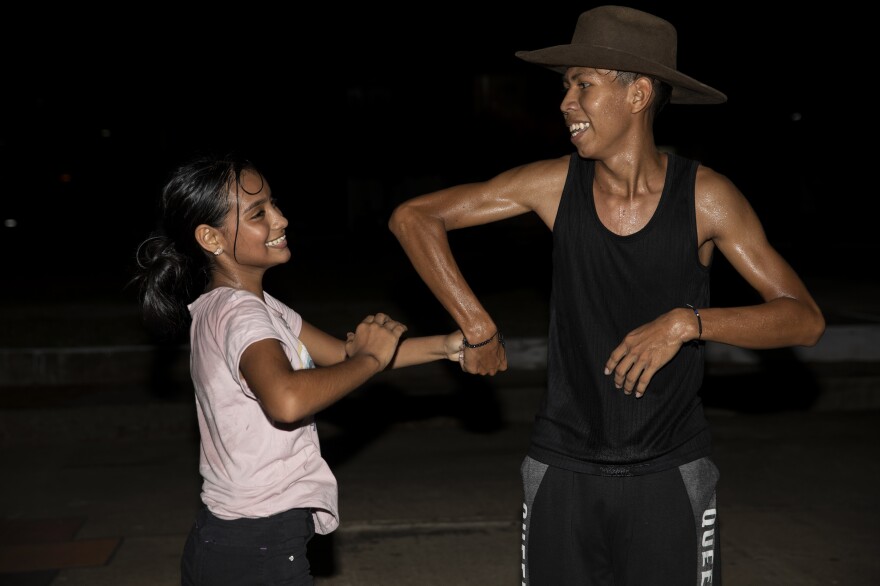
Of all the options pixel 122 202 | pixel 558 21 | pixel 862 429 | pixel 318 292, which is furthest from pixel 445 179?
pixel 862 429

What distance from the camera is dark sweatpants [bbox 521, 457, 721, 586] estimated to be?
2922 mm

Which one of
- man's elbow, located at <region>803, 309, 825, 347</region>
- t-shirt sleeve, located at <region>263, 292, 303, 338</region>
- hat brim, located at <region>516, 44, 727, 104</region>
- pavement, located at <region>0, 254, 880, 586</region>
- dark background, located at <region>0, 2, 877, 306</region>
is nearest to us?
man's elbow, located at <region>803, 309, 825, 347</region>

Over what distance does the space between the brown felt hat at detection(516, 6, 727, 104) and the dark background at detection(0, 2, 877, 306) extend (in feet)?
33.5

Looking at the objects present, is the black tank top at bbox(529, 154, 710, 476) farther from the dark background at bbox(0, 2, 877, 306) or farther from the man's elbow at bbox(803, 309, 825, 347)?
the dark background at bbox(0, 2, 877, 306)

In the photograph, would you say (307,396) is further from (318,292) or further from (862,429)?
(318,292)

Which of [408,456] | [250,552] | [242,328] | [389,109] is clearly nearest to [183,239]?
[242,328]

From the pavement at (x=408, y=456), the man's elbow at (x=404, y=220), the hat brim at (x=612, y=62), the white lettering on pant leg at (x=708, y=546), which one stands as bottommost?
the pavement at (x=408, y=456)

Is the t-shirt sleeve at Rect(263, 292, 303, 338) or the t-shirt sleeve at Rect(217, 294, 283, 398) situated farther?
the t-shirt sleeve at Rect(263, 292, 303, 338)

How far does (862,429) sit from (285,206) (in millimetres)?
27343

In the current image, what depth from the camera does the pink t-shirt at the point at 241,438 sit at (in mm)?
2721

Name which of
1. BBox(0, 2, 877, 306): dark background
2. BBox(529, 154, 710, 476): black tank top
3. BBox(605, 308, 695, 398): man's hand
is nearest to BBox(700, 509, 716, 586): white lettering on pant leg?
BBox(529, 154, 710, 476): black tank top

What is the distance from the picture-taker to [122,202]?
119 ft

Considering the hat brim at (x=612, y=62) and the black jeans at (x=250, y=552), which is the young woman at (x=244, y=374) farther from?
the hat brim at (x=612, y=62)

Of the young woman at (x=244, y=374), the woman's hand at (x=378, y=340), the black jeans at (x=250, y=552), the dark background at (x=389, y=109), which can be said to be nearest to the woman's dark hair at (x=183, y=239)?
the young woman at (x=244, y=374)
